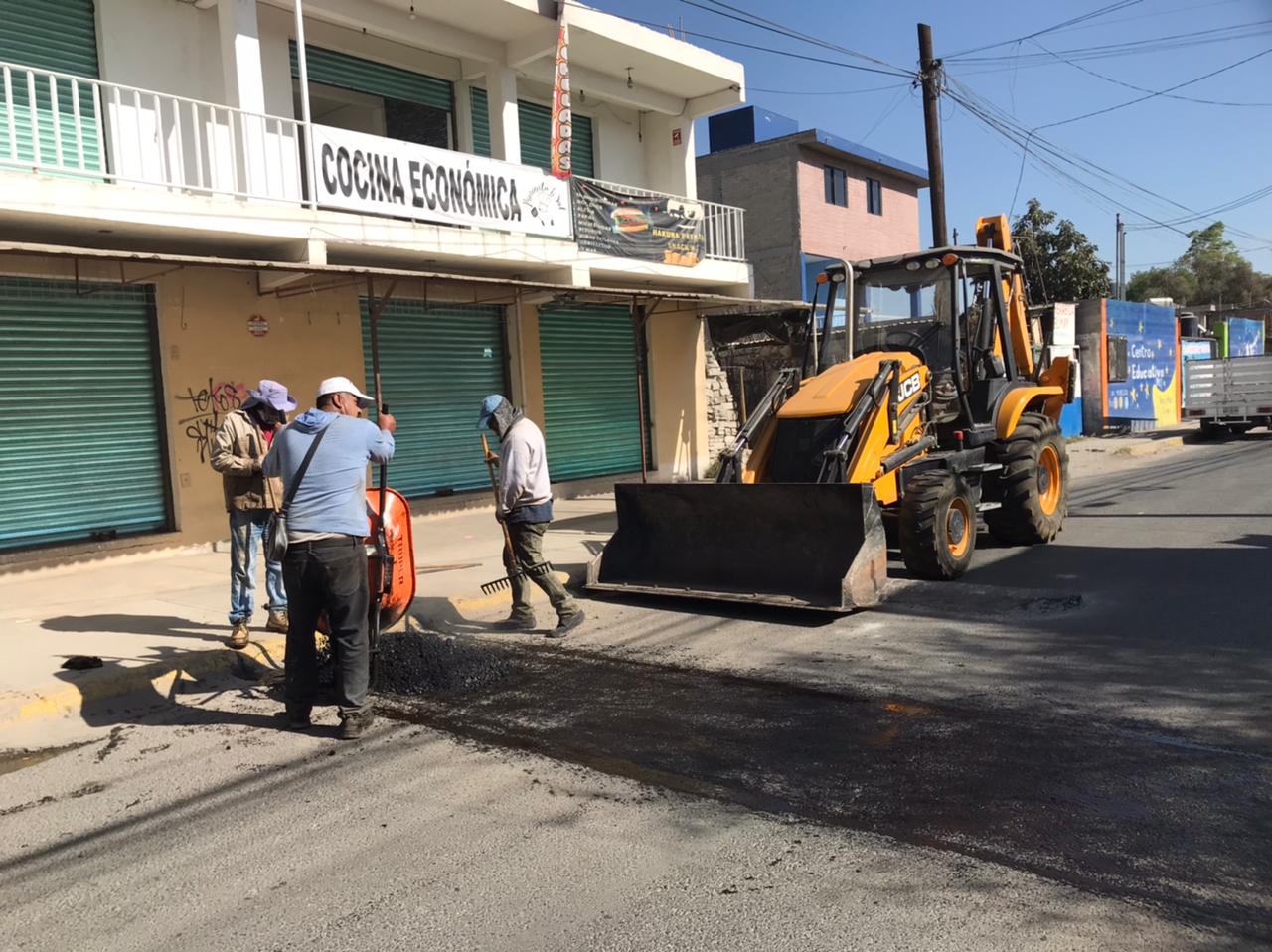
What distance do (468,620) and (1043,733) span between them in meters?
4.84

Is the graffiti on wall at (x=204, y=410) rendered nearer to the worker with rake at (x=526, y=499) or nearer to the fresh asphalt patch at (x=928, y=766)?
the worker with rake at (x=526, y=499)

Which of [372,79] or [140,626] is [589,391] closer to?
[372,79]

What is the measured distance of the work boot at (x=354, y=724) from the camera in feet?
17.0

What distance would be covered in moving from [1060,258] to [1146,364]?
8.42m

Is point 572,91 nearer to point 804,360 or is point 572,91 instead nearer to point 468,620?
point 804,360

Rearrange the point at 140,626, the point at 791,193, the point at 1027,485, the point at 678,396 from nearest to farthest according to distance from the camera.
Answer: the point at 140,626 < the point at 1027,485 < the point at 678,396 < the point at 791,193

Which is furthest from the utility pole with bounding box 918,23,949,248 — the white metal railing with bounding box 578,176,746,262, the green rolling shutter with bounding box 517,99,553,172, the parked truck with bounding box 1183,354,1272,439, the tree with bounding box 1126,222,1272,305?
the tree with bounding box 1126,222,1272,305

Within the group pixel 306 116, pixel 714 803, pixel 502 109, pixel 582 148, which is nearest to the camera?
pixel 714 803

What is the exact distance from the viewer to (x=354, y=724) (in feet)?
17.1

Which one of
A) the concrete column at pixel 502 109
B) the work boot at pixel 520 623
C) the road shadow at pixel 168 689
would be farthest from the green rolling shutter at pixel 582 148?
the road shadow at pixel 168 689

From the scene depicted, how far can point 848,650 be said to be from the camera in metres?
6.45

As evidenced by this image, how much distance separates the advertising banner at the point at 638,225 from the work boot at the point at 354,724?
10327mm

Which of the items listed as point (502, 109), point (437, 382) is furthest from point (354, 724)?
point (502, 109)

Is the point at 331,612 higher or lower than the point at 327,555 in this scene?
lower
